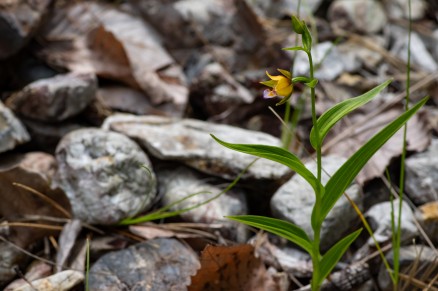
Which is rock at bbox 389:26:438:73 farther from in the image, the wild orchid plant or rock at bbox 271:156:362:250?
the wild orchid plant

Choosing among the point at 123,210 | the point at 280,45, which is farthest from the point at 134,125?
the point at 280,45

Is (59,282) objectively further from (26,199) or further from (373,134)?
(373,134)

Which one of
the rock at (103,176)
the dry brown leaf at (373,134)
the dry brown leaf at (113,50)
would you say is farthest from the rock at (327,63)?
the rock at (103,176)

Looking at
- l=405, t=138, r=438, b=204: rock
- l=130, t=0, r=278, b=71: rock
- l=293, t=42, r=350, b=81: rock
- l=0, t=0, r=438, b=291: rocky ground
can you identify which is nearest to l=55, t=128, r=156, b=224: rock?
l=0, t=0, r=438, b=291: rocky ground

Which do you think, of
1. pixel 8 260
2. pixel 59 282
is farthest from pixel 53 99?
pixel 59 282

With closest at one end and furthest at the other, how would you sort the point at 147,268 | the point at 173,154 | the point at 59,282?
the point at 59,282, the point at 147,268, the point at 173,154
